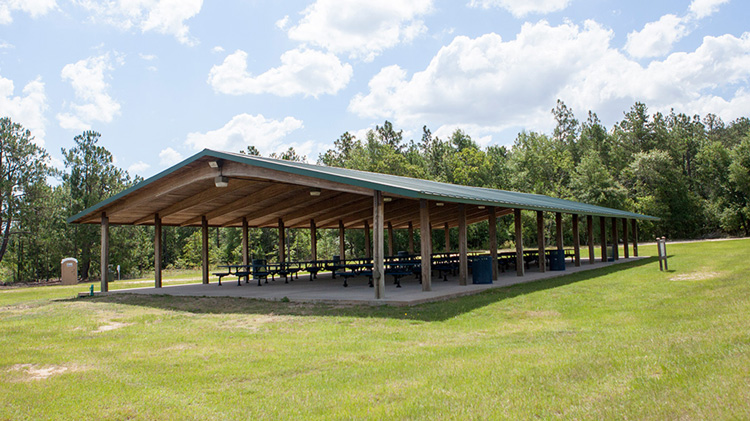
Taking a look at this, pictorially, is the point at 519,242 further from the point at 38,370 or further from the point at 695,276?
the point at 38,370

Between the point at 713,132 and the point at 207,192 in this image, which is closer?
the point at 207,192

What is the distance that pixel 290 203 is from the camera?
53.1 feet

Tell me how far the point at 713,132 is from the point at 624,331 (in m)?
85.3

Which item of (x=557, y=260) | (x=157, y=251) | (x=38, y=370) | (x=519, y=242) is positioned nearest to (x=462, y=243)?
(x=519, y=242)

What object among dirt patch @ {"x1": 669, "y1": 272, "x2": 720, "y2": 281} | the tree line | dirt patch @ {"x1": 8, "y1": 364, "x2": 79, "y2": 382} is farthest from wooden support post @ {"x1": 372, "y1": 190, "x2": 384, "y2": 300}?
the tree line

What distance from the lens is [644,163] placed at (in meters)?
45.5

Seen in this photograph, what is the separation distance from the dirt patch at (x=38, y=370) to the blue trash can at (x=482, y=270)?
9.57 m

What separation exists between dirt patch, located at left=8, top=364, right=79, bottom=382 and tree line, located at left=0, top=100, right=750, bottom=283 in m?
25.7

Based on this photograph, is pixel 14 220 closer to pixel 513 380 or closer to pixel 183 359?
pixel 183 359

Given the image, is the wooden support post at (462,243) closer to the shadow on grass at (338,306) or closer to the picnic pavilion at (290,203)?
the picnic pavilion at (290,203)

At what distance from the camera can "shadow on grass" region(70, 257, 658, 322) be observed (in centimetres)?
869

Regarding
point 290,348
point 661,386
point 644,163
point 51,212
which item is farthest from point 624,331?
point 644,163

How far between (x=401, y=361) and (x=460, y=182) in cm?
4382

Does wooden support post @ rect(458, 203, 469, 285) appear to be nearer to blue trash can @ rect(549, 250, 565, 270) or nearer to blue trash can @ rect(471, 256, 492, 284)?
blue trash can @ rect(471, 256, 492, 284)
